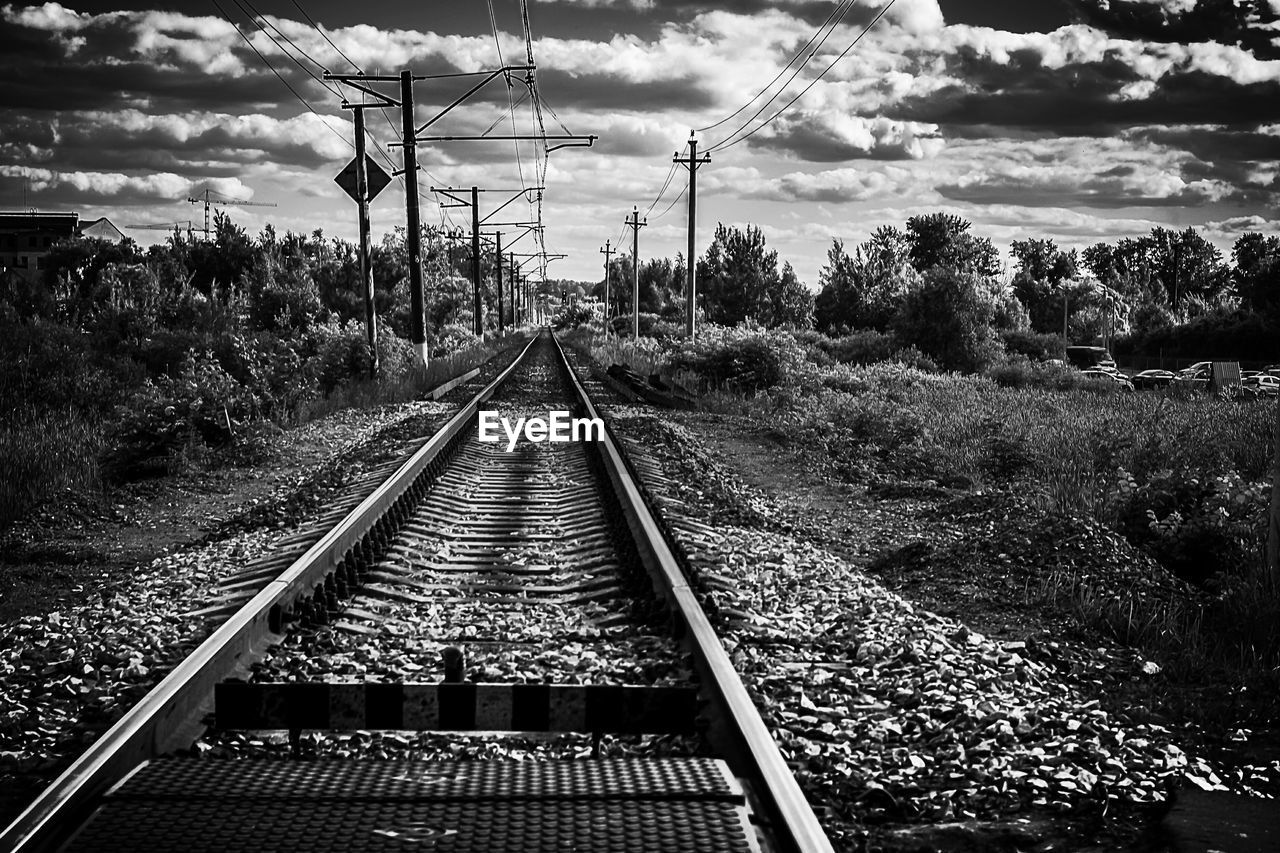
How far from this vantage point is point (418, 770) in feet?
10.5

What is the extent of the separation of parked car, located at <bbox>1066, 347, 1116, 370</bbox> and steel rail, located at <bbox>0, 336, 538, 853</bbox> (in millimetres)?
64601

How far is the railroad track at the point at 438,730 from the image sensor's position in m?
2.80

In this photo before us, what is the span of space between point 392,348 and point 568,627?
80.3 feet

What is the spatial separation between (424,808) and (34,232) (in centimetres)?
17166

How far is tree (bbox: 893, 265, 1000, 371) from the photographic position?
148 ft

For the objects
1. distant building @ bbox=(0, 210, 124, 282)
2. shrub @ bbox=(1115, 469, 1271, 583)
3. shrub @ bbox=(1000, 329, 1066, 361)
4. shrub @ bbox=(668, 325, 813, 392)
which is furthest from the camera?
distant building @ bbox=(0, 210, 124, 282)

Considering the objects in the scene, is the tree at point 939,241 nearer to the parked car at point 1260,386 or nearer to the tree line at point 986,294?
the tree line at point 986,294

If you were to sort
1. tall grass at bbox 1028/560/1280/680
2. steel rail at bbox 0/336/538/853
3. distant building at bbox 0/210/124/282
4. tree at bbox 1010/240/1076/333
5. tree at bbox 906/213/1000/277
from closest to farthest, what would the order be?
steel rail at bbox 0/336/538/853 → tall grass at bbox 1028/560/1280/680 → tree at bbox 1010/240/1076/333 → tree at bbox 906/213/1000/277 → distant building at bbox 0/210/124/282

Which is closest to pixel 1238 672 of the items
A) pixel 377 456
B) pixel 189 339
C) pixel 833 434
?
pixel 377 456

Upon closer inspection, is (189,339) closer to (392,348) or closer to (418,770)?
(392,348)

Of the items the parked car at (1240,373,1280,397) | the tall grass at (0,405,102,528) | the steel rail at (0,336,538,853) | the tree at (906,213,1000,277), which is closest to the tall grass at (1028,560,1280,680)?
the steel rail at (0,336,538,853)

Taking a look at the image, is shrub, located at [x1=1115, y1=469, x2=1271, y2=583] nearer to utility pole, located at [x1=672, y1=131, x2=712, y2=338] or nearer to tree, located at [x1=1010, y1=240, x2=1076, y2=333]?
utility pole, located at [x1=672, y1=131, x2=712, y2=338]

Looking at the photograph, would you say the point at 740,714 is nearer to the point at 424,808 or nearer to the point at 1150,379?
the point at 424,808

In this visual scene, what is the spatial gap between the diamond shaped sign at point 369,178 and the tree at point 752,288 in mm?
53675
